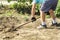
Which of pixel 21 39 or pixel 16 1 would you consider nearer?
pixel 21 39

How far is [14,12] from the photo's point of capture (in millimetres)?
8172

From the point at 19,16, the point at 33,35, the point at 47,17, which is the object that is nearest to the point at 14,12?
the point at 19,16

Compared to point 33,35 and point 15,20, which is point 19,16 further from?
point 33,35

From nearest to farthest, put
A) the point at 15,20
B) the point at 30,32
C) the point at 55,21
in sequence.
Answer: the point at 30,32 < the point at 55,21 < the point at 15,20

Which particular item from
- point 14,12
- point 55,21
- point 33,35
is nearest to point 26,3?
point 14,12

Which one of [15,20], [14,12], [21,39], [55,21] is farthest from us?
[14,12]

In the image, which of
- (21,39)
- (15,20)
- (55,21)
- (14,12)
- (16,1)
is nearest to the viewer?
(21,39)

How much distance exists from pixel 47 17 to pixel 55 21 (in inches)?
27.6

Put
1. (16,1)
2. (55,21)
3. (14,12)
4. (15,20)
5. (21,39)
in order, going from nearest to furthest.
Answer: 1. (21,39)
2. (55,21)
3. (15,20)
4. (14,12)
5. (16,1)

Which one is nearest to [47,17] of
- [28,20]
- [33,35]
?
[28,20]

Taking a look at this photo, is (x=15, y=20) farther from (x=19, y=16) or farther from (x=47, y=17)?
(x=47, y=17)

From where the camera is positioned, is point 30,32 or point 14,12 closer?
point 30,32

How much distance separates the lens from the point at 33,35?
6090mm

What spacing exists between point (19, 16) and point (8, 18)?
0.35 metres
